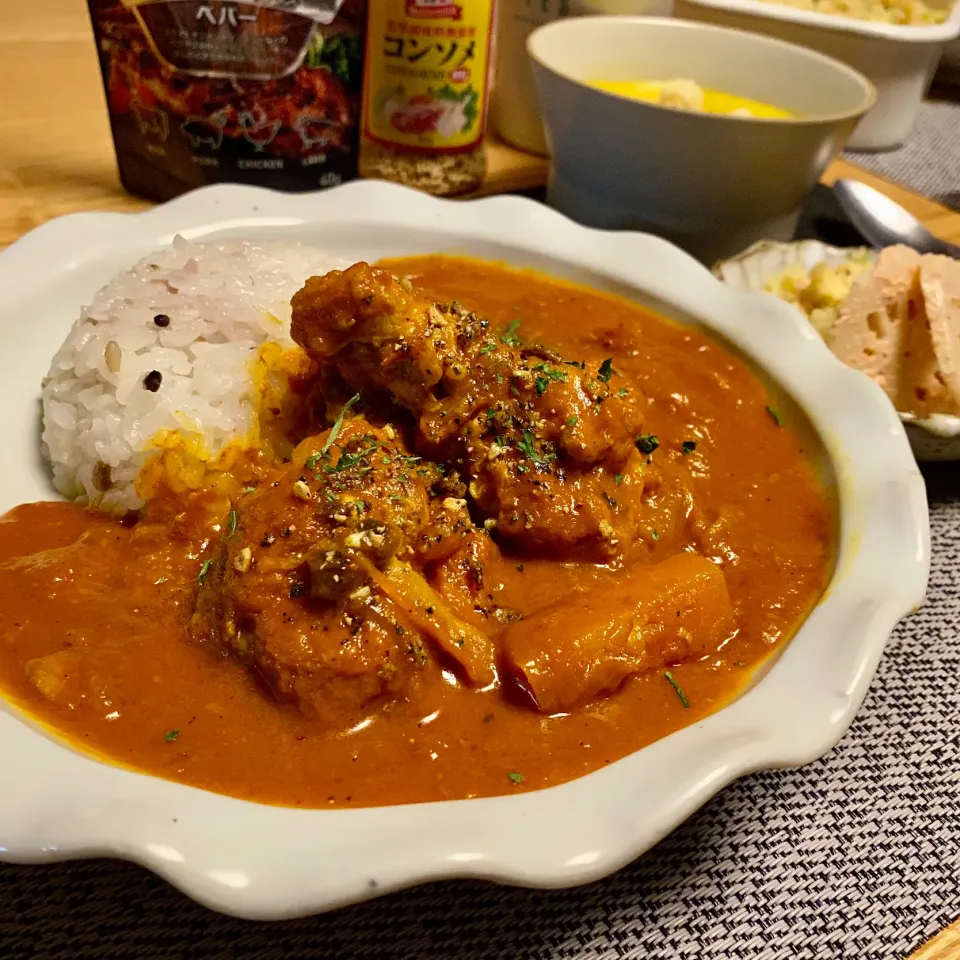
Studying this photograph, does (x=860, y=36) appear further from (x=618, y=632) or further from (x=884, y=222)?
(x=618, y=632)

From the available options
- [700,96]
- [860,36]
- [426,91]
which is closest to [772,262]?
[700,96]

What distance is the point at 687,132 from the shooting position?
2.62m

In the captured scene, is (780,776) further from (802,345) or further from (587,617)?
(802,345)

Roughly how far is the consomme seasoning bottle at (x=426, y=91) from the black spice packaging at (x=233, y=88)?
14 centimetres

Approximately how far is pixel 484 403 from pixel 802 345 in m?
0.91

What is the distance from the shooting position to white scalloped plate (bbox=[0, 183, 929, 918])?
42.9 inches

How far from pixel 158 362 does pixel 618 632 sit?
4.16 feet

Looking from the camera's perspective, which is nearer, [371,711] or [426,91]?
[371,711]

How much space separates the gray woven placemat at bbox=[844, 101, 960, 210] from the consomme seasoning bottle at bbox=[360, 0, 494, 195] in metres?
2.19

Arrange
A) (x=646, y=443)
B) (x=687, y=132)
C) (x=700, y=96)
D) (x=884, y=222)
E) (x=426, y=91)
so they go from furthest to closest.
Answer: (x=884, y=222) < (x=700, y=96) < (x=426, y=91) < (x=687, y=132) < (x=646, y=443)

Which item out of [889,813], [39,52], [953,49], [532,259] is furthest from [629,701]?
[953,49]

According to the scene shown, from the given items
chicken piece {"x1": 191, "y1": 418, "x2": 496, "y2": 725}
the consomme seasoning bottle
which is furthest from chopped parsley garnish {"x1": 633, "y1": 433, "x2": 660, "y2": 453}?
the consomme seasoning bottle

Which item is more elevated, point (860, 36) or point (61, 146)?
point (860, 36)

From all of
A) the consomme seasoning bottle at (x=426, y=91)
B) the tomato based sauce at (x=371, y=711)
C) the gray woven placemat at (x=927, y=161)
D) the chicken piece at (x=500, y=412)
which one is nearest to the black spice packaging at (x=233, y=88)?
the consomme seasoning bottle at (x=426, y=91)
